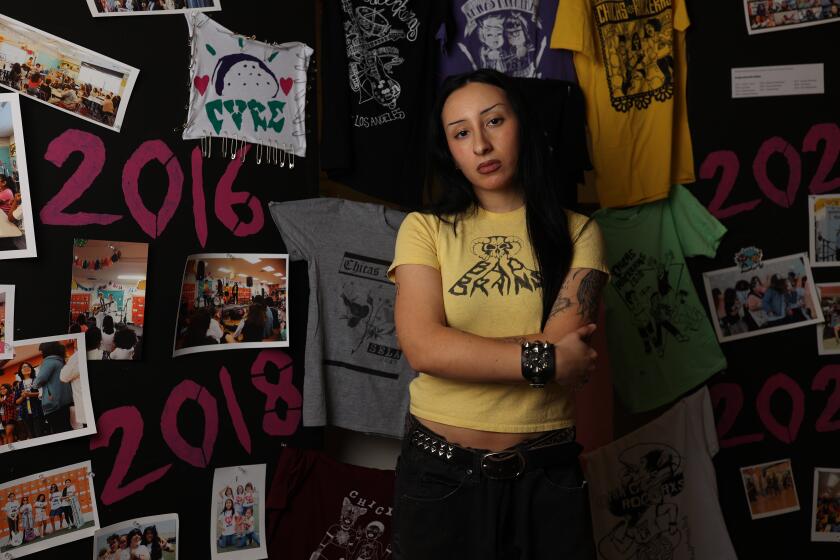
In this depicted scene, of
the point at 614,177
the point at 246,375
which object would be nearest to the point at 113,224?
the point at 246,375

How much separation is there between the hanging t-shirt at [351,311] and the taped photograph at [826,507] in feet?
4.94

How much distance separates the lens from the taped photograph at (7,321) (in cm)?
188

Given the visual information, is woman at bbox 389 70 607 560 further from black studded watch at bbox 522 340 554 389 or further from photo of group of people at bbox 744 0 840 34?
A: photo of group of people at bbox 744 0 840 34

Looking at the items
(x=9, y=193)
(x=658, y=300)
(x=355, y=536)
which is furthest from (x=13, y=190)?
(x=658, y=300)

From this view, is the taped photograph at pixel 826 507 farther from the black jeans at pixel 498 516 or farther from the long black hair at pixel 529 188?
the long black hair at pixel 529 188

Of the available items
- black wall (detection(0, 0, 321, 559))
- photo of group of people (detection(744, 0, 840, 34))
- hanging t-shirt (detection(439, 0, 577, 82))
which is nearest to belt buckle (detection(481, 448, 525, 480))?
black wall (detection(0, 0, 321, 559))

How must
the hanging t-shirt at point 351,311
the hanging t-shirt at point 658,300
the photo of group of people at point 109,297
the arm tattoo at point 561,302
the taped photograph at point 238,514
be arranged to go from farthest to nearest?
the hanging t-shirt at point 658,300 → the hanging t-shirt at point 351,311 → the taped photograph at point 238,514 → the photo of group of people at point 109,297 → the arm tattoo at point 561,302

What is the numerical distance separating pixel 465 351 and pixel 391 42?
55.3 inches

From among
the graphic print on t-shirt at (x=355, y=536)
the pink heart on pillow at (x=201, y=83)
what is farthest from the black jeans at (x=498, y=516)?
the pink heart on pillow at (x=201, y=83)

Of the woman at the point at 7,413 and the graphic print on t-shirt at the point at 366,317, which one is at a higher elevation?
the graphic print on t-shirt at the point at 366,317

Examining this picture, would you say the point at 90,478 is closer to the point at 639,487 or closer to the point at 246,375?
the point at 246,375

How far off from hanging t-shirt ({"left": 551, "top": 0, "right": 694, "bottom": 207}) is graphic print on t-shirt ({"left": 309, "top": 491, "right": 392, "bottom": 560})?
1274mm

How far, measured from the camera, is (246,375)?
2.26 m

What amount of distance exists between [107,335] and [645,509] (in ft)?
5.61
